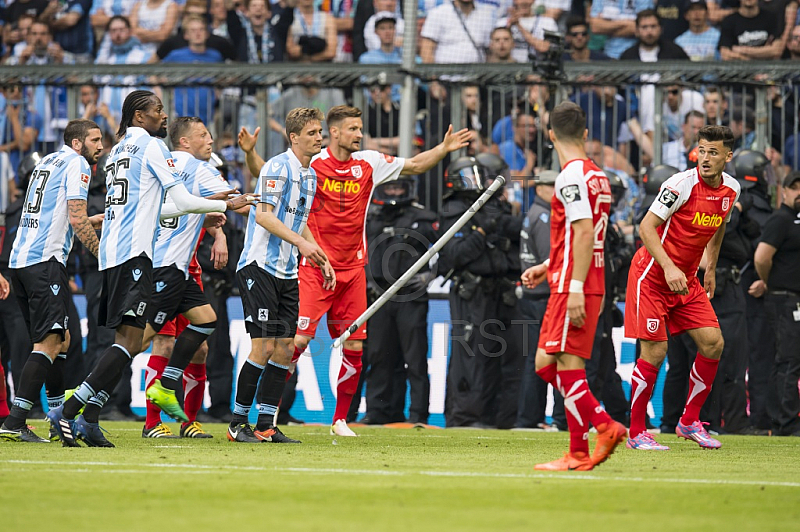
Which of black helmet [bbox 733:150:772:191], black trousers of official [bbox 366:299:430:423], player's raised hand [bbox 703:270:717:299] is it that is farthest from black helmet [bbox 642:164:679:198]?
player's raised hand [bbox 703:270:717:299]

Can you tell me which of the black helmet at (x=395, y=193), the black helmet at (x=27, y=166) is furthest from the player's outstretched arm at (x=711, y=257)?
the black helmet at (x=27, y=166)

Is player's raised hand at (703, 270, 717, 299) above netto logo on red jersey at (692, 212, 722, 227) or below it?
below

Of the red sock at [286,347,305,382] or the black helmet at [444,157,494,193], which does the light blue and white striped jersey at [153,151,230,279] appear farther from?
the black helmet at [444,157,494,193]

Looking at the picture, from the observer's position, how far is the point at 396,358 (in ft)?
42.4

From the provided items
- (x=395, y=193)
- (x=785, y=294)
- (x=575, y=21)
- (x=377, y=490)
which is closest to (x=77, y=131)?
(x=395, y=193)

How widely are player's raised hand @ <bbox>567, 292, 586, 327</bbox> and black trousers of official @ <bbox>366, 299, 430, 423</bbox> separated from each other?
19.0 feet

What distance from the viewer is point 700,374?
31.3 feet

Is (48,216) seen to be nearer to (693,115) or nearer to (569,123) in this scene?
(569,123)

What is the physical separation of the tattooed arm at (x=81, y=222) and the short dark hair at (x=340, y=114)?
221 cm

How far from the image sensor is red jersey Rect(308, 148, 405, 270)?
10.0m

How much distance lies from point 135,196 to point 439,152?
2.69m

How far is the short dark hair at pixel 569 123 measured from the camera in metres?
7.22

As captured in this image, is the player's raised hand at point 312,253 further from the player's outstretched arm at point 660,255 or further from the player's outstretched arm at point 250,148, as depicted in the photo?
the player's outstretched arm at point 660,255

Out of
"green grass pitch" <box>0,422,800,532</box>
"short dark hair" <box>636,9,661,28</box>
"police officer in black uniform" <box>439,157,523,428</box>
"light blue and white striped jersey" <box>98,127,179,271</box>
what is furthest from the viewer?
"short dark hair" <box>636,9,661,28</box>
